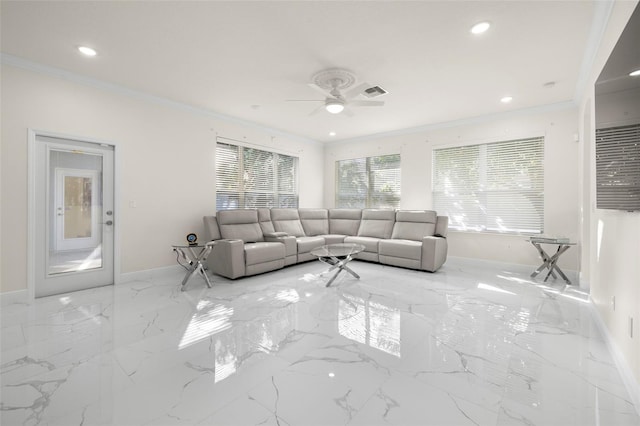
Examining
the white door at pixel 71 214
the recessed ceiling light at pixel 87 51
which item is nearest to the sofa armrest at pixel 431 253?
the white door at pixel 71 214

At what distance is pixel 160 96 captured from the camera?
416cm

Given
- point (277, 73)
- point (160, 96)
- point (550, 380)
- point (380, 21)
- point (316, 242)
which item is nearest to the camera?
point (550, 380)

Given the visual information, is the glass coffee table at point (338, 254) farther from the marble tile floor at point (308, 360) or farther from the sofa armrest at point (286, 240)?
the sofa armrest at point (286, 240)

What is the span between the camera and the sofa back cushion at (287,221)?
5570 millimetres

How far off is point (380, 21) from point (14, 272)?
463cm

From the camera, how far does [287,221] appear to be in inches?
227

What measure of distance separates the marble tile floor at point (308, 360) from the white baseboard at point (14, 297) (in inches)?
10.2

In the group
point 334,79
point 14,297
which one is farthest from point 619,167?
point 14,297

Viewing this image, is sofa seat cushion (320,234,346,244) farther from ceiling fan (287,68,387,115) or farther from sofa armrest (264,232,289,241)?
ceiling fan (287,68,387,115)

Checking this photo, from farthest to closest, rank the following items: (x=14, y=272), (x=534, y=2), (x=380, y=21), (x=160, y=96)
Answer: (x=160, y=96) < (x=14, y=272) < (x=380, y=21) < (x=534, y=2)

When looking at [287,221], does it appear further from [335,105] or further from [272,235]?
[335,105]

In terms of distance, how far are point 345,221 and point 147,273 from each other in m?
3.89

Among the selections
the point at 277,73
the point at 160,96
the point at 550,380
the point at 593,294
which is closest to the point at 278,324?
the point at 550,380

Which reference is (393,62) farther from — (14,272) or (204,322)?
(14,272)
